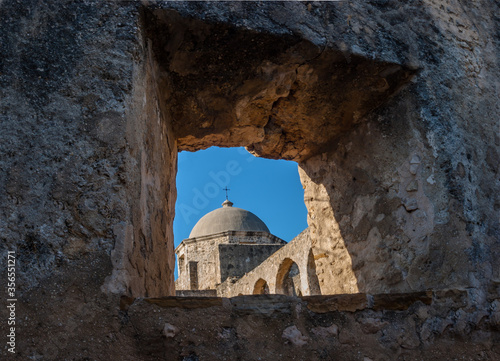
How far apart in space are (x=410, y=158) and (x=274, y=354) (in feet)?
4.22

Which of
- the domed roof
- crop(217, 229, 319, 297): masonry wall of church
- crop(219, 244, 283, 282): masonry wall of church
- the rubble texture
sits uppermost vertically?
the domed roof

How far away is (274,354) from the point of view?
73.0 inches

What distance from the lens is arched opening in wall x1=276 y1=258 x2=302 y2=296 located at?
13.6 metres

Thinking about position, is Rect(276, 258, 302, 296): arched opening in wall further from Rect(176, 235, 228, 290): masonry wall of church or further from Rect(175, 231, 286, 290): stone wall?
Rect(176, 235, 228, 290): masonry wall of church

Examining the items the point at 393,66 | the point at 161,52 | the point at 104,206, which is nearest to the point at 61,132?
the point at 104,206

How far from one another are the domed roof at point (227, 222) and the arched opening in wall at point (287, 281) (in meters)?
5.15

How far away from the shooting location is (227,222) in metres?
19.9

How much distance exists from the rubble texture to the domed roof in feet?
54.0

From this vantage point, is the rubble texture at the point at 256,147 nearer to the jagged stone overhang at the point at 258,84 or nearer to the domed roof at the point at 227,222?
the jagged stone overhang at the point at 258,84

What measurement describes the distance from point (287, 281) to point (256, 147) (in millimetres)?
11636

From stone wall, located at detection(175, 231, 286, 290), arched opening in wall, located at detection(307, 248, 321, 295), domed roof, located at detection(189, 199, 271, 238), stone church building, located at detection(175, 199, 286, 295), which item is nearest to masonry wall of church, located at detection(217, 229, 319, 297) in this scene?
arched opening in wall, located at detection(307, 248, 321, 295)

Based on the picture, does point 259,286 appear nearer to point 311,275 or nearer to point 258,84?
point 311,275

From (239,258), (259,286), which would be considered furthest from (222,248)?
(259,286)

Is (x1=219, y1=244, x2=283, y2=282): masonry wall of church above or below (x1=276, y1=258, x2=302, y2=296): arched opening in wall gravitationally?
above
